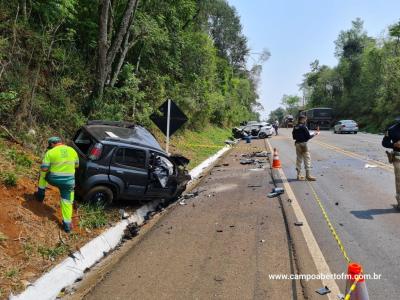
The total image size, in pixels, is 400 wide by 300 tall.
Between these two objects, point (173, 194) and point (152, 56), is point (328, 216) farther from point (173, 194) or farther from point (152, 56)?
point (152, 56)

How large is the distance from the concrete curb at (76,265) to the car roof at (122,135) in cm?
153

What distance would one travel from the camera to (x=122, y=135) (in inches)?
370

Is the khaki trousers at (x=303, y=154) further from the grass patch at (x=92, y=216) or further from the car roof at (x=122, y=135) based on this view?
the grass patch at (x=92, y=216)

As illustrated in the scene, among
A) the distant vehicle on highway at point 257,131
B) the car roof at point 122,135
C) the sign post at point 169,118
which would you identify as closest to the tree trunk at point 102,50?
the sign post at point 169,118

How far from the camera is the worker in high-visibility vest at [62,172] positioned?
23.6 feet

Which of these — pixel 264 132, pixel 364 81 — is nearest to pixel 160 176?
pixel 264 132

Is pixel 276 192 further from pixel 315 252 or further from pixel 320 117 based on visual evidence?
pixel 320 117

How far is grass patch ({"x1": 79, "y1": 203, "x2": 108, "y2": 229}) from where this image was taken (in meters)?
7.94

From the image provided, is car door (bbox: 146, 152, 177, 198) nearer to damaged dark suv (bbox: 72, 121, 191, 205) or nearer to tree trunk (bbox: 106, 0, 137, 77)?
damaged dark suv (bbox: 72, 121, 191, 205)

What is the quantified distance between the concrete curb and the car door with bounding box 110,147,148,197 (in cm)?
55

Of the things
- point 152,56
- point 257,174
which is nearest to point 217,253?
point 257,174

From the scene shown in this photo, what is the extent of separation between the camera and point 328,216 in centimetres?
861

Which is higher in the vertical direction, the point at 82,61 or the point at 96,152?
the point at 82,61

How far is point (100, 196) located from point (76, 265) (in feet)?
8.16
